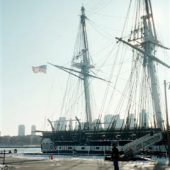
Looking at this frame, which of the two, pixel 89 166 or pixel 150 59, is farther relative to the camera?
pixel 150 59

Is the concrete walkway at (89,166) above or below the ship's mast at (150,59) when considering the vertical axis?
below

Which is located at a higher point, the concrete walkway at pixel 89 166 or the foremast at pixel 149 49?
the foremast at pixel 149 49

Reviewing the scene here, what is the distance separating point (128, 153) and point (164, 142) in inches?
549

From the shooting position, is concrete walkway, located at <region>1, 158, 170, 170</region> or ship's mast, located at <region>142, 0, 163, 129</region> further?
ship's mast, located at <region>142, 0, 163, 129</region>

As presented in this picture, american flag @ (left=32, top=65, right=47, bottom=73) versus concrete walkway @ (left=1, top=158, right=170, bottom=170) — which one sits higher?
american flag @ (left=32, top=65, right=47, bottom=73)

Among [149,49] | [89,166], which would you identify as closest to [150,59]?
[149,49]

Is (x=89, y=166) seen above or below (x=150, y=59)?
below

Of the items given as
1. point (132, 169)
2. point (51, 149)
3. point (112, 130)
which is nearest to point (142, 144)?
point (132, 169)

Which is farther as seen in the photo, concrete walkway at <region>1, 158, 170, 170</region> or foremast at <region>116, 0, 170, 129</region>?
foremast at <region>116, 0, 170, 129</region>

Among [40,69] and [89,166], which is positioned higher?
[40,69]

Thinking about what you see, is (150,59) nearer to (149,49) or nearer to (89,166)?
(149,49)

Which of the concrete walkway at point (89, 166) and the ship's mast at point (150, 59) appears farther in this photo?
the ship's mast at point (150, 59)

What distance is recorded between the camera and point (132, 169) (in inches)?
966

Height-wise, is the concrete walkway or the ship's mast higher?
the ship's mast
